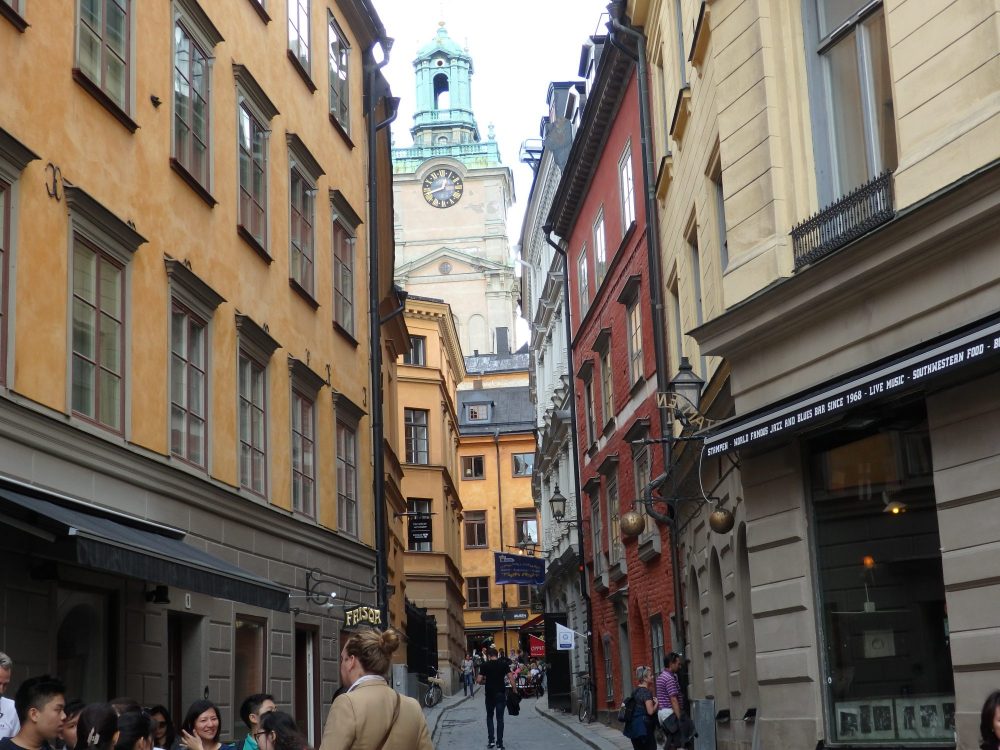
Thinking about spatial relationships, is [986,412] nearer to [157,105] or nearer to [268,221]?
[157,105]

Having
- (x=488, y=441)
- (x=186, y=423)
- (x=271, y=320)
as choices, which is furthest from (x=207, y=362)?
(x=488, y=441)

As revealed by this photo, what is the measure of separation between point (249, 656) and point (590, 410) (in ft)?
55.8

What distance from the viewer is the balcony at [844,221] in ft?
37.5

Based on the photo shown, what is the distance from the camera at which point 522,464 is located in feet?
257

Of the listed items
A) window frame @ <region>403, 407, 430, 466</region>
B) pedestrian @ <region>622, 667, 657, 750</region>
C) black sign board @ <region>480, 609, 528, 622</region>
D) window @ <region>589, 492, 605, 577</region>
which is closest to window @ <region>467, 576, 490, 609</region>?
black sign board @ <region>480, 609, 528, 622</region>

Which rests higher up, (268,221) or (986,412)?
(268,221)

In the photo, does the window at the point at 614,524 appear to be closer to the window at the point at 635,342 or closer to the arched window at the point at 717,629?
the window at the point at 635,342

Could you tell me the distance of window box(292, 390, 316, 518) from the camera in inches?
798

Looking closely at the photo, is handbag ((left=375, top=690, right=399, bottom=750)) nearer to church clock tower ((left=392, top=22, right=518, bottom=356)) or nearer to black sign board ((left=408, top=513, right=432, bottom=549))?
black sign board ((left=408, top=513, right=432, bottom=549))

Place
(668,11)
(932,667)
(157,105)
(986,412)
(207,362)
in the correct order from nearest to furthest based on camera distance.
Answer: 1. (986,412)
2. (932,667)
3. (157,105)
4. (207,362)
5. (668,11)

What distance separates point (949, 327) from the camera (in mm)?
10484

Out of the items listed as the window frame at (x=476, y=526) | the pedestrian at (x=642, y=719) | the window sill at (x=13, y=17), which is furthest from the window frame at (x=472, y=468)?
the window sill at (x=13, y=17)

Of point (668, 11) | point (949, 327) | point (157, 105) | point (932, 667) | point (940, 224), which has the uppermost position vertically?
point (668, 11)

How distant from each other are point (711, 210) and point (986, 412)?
7.51 metres
